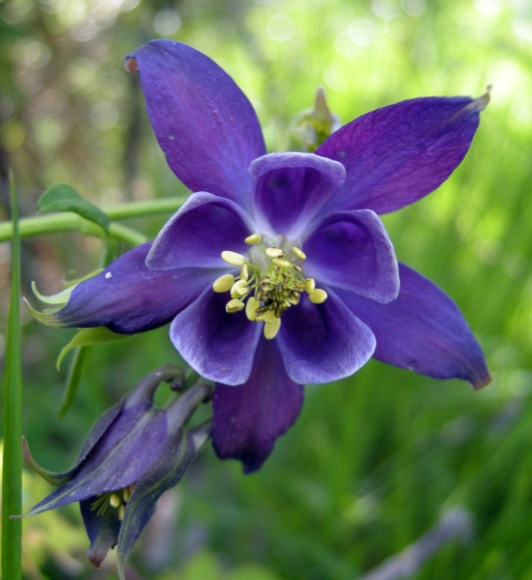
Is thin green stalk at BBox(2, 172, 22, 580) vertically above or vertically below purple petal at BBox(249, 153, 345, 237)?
below

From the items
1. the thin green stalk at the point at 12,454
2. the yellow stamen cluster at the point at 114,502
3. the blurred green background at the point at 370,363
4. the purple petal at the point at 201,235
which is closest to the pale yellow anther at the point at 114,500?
the yellow stamen cluster at the point at 114,502

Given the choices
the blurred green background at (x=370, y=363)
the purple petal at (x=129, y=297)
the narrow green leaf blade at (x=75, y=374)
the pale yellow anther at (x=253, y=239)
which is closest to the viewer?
the purple petal at (x=129, y=297)

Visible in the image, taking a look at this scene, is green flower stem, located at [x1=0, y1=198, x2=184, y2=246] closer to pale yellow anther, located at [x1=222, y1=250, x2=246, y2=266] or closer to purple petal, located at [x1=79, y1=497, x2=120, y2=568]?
pale yellow anther, located at [x1=222, y1=250, x2=246, y2=266]

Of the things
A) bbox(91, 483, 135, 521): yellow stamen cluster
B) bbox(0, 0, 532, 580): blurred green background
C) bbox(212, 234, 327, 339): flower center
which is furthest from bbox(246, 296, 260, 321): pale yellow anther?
bbox(0, 0, 532, 580): blurred green background

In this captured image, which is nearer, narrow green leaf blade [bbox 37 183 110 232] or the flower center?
narrow green leaf blade [bbox 37 183 110 232]

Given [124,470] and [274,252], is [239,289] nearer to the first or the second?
[274,252]

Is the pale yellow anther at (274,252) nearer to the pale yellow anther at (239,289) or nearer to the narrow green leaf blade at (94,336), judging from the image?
the pale yellow anther at (239,289)
